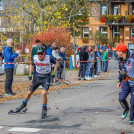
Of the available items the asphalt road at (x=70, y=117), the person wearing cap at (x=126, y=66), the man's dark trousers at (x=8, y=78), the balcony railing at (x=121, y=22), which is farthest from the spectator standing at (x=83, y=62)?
the balcony railing at (x=121, y=22)

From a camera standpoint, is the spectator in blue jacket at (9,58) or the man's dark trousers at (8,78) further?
the man's dark trousers at (8,78)

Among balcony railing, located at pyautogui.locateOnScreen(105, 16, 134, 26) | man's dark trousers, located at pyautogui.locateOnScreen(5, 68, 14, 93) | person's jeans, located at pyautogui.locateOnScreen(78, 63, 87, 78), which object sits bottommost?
person's jeans, located at pyautogui.locateOnScreen(78, 63, 87, 78)

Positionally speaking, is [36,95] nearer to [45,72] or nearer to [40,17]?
[45,72]

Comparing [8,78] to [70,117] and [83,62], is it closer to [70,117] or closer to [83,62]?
[70,117]

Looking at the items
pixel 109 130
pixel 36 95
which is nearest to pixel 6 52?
pixel 36 95

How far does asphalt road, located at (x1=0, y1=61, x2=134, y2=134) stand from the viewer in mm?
8445

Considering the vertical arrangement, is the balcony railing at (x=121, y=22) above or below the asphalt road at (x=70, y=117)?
above

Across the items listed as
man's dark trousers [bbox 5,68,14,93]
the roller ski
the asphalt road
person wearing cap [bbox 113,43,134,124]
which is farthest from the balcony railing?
person wearing cap [bbox 113,43,134,124]

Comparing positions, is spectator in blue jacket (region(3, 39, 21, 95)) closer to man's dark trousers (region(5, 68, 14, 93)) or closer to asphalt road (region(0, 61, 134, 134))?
man's dark trousers (region(5, 68, 14, 93))

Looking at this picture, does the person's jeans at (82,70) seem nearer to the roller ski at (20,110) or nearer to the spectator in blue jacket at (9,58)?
the spectator in blue jacket at (9,58)

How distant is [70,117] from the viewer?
995cm

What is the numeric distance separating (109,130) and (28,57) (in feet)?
61.1

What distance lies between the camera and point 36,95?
14.8m

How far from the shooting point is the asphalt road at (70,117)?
8.45m
